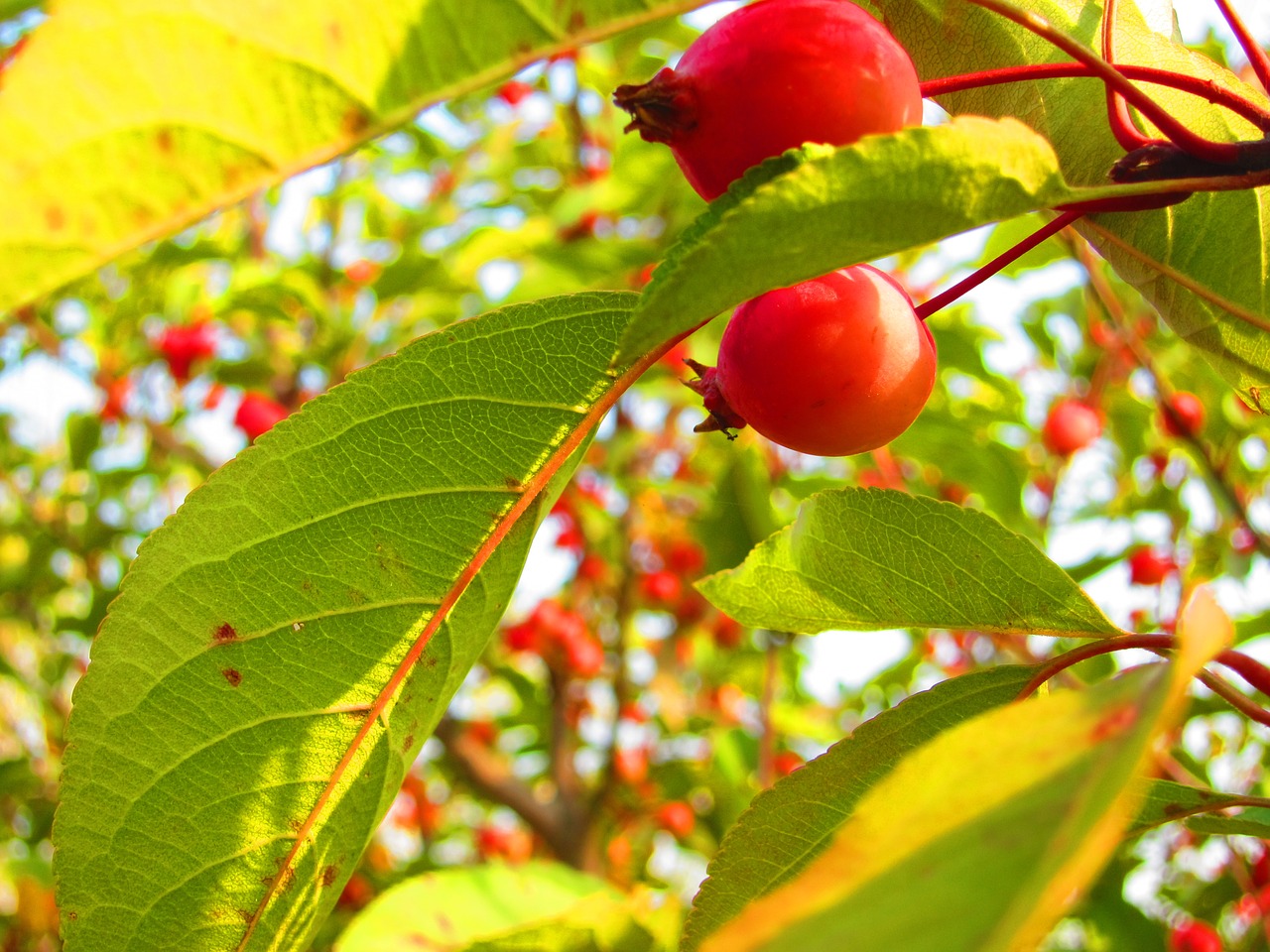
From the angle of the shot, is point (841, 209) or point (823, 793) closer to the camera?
point (841, 209)

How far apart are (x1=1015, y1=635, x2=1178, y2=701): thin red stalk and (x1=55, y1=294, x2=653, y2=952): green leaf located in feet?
1.24

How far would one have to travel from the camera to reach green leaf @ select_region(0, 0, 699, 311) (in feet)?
1.46

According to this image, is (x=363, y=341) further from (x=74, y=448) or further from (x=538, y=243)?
(x=74, y=448)

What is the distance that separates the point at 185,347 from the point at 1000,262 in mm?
3113

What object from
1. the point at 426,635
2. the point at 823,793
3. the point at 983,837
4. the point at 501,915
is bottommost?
the point at 501,915

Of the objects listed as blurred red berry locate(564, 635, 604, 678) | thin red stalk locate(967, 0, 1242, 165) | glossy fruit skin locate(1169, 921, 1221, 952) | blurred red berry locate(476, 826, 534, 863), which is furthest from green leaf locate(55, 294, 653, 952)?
blurred red berry locate(476, 826, 534, 863)

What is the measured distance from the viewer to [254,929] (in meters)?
0.76

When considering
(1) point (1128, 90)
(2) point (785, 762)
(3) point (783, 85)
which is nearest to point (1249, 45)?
(1) point (1128, 90)

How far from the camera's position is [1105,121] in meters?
0.80

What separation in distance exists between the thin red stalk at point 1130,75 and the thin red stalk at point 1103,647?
36 centimetres

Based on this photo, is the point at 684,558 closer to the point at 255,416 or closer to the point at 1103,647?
the point at 255,416

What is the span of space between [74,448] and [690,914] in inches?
123

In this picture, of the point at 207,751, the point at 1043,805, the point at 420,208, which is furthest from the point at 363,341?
the point at 1043,805

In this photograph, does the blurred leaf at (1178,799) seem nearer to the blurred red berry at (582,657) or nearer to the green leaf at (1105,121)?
the green leaf at (1105,121)
